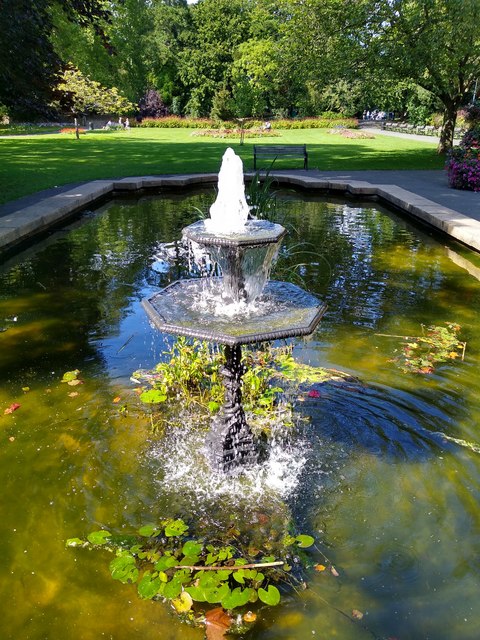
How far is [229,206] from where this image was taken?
11.6ft

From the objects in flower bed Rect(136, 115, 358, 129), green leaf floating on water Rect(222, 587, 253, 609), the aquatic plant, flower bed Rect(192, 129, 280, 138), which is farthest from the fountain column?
flower bed Rect(136, 115, 358, 129)

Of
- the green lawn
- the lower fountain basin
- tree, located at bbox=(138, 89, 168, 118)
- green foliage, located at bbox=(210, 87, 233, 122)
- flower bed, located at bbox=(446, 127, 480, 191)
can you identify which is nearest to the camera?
the lower fountain basin

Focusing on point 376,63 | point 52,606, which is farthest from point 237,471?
point 376,63

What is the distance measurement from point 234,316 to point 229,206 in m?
0.76

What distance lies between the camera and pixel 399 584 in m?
2.69

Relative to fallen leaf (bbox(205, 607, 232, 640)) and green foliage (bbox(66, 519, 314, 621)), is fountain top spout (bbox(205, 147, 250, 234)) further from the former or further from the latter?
fallen leaf (bbox(205, 607, 232, 640))

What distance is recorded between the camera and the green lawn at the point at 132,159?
15344mm

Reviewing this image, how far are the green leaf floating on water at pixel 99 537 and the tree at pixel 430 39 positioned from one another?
1749cm

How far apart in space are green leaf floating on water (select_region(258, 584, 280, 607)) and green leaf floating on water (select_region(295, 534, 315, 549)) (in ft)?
1.23

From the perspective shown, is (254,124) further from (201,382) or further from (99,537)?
(99,537)

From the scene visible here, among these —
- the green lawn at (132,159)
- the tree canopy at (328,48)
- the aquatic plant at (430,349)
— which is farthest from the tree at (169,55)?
the aquatic plant at (430,349)

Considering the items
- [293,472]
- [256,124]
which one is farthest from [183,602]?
[256,124]

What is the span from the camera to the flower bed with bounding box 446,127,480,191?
541 inches

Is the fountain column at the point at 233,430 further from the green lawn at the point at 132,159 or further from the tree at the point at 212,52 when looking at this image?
the tree at the point at 212,52
